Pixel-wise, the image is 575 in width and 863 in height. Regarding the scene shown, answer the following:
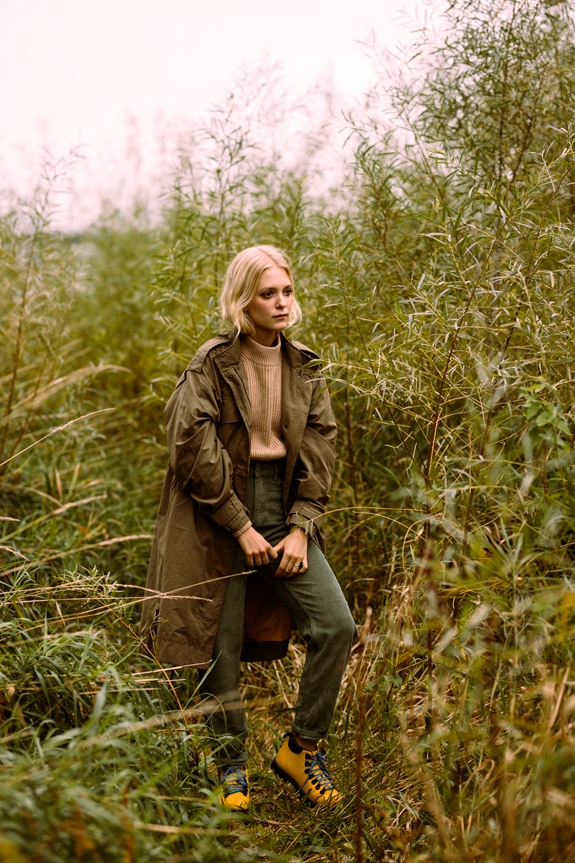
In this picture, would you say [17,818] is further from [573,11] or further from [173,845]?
[573,11]

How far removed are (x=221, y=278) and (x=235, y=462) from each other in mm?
1541

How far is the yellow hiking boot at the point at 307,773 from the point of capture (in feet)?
7.65

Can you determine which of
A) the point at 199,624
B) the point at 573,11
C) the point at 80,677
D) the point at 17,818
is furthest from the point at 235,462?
the point at 573,11

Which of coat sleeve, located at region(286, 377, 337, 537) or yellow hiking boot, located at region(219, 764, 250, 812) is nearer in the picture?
yellow hiking boot, located at region(219, 764, 250, 812)

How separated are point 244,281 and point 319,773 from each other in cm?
173

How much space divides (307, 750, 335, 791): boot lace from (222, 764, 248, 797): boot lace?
220 millimetres

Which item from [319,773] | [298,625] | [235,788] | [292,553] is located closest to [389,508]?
[292,553]

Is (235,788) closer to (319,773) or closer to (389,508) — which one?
(319,773)

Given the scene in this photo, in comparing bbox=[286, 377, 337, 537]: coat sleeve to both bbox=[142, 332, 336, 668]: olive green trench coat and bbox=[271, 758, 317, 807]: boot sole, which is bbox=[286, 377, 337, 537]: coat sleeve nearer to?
bbox=[142, 332, 336, 668]: olive green trench coat

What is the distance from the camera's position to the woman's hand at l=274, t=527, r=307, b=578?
2395 mm

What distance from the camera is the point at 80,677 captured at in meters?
2.09

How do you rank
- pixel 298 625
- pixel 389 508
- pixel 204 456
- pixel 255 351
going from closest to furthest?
pixel 389 508
pixel 204 456
pixel 298 625
pixel 255 351

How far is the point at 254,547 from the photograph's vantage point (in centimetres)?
237

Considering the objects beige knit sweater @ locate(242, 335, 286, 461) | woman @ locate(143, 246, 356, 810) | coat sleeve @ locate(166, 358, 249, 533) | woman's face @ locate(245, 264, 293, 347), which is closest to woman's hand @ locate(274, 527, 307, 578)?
woman @ locate(143, 246, 356, 810)
